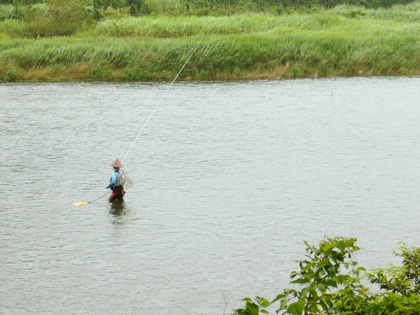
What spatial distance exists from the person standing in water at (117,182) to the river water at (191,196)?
28cm

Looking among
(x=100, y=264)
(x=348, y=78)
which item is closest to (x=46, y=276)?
(x=100, y=264)

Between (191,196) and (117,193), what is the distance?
1.66 meters

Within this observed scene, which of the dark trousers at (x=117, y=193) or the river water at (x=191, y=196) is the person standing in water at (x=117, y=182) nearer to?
the dark trousers at (x=117, y=193)

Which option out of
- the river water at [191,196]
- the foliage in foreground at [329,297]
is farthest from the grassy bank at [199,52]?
the foliage in foreground at [329,297]

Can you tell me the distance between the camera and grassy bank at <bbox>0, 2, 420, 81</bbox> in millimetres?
35281

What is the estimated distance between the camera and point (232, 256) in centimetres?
1136

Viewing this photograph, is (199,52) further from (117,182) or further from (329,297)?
(329,297)

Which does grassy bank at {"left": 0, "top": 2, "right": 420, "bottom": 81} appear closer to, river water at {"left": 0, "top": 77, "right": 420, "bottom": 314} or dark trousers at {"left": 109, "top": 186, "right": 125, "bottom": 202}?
river water at {"left": 0, "top": 77, "right": 420, "bottom": 314}

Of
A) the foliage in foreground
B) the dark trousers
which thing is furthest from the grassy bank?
the foliage in foreground

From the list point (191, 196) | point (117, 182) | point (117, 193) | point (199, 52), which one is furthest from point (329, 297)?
point (199, 52)

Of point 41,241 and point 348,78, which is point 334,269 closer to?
point 41,241

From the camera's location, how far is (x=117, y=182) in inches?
546

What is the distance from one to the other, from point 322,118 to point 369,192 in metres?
9.93

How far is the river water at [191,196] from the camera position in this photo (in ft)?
33.9
